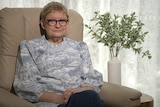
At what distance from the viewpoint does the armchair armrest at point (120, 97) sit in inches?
66.2

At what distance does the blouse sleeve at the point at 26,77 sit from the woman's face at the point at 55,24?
178mm

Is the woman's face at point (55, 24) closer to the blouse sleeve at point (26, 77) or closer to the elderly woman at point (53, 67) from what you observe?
the elderly woman at point (53, 67)

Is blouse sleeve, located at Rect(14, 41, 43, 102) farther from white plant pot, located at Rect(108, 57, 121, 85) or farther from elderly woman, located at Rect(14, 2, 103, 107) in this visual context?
white plant pot, located at Rect(108, 57, 121, 85)

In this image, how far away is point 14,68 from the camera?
1880 mm

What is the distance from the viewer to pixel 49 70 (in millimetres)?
1792

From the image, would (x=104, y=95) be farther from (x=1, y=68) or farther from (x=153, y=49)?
(x=153, y=49)

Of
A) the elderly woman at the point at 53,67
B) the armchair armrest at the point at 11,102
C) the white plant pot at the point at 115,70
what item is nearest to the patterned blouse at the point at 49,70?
the elderly woman at the point at 53,67

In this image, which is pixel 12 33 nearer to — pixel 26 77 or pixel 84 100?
pixel 26 77

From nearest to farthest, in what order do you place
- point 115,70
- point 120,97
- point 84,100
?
1. point 84,100
2. point 120,97
3. point 115,70

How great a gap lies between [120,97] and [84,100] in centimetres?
27

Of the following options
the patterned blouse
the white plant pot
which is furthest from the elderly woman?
the white plant pot

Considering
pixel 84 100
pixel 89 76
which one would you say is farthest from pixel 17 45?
pixel 84 100

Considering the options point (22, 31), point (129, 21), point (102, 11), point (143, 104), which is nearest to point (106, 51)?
point (102, 11)

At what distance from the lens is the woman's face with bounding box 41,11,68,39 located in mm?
1831
